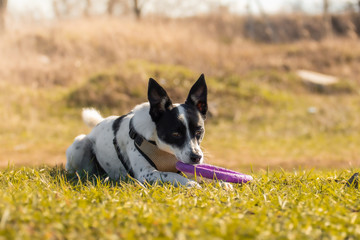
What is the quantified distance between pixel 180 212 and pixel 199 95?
6.60ft

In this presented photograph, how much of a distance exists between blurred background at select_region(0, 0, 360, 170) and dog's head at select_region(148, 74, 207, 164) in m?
3.26

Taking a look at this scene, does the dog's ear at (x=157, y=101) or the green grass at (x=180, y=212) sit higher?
the dog's ear at (x=157, y=101)

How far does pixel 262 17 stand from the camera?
28.7m

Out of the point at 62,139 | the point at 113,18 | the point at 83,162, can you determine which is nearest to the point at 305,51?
the point at 113,18

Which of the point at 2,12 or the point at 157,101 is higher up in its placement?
the point at 2,12

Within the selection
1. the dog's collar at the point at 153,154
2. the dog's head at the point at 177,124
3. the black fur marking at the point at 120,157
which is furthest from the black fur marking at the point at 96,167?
the dog's head at the point at 177,124

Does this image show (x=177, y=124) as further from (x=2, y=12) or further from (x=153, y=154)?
(x=2, y=12)

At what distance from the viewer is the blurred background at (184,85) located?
10562mm

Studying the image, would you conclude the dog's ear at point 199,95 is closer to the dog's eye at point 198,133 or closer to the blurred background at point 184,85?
the dog's eye at point 198,133

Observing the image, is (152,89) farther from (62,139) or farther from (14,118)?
(14,118)

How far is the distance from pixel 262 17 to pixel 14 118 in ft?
66.5


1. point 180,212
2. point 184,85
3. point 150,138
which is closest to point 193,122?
point 150,138

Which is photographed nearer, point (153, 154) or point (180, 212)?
point (180, 212)

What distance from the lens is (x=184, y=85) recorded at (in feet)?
46.5
